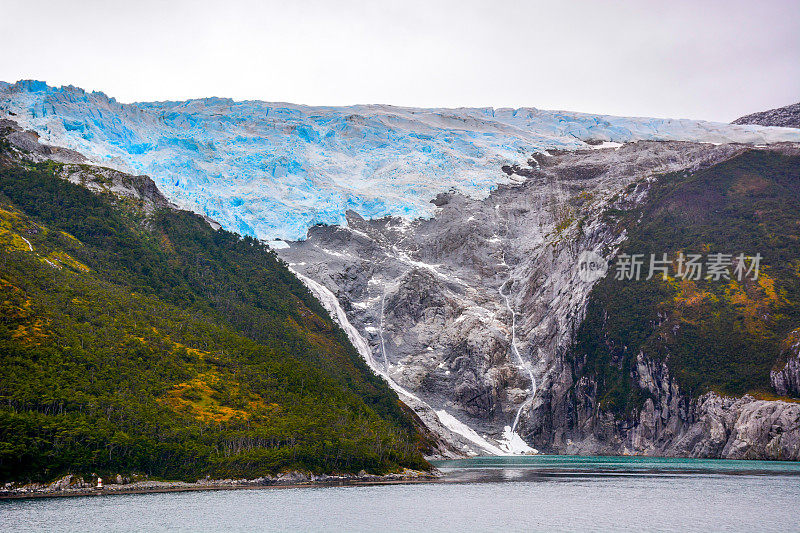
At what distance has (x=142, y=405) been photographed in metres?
103

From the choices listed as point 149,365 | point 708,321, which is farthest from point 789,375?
→ point 149,365

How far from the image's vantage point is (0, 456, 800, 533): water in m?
64.7

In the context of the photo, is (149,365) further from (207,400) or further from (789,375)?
(789,375)

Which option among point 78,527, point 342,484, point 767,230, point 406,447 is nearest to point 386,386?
point 406,447

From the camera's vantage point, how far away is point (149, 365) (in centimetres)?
11856

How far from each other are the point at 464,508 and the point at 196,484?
38146 millimetres

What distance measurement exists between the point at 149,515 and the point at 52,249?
9493 centimetres

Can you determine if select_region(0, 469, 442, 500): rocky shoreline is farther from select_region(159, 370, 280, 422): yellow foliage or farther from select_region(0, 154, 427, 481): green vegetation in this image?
select_region(159, 370, 280, 422): yellow foliage

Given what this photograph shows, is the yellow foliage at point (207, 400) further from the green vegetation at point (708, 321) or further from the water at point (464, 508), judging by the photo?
the green vegetation at point (708, 321)

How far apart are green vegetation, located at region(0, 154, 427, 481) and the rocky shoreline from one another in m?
1.43

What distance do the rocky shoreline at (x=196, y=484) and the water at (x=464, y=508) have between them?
440 centimetres

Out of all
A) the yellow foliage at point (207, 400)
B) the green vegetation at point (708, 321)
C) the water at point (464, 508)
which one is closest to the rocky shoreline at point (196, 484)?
the water at point (464, 508)

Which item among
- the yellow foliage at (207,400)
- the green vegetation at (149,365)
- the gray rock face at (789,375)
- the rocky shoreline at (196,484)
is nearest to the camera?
the rocky shoreline at (196,484)

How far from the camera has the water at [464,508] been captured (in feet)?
212
